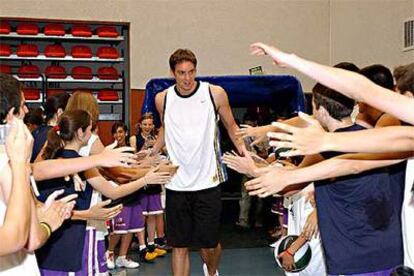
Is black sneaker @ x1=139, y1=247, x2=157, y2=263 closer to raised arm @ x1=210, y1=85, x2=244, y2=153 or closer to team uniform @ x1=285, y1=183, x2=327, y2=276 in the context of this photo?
team uniform @ x1=285, y1=183, x2=327, y2=276

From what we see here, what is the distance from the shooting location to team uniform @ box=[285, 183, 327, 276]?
154 inches

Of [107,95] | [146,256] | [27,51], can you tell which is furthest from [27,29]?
[146,256]

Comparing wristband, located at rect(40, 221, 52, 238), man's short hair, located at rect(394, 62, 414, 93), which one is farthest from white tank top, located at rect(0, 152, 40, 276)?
man's short hair, located at rect(394, 62, 414, 93)

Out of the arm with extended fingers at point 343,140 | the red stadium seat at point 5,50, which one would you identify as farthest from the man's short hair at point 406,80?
the red stadium seat at point 5,50

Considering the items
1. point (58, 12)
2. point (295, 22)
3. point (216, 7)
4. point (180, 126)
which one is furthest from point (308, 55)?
point (180, 126)

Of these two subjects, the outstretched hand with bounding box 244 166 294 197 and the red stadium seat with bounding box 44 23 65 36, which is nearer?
the outstretched hand with bounding box 244 166 294 197

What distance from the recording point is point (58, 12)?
412 inches

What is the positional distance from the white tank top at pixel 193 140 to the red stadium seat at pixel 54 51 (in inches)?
255

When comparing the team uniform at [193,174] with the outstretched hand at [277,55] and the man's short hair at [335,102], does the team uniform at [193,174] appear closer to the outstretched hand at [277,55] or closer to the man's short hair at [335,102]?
the man's short hair at [335,102]

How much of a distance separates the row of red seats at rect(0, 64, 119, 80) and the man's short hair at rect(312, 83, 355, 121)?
8.40 metres

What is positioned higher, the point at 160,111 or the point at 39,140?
the point at 160,111

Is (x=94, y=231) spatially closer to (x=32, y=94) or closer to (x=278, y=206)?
(x=278, y=206)

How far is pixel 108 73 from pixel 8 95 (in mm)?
8811

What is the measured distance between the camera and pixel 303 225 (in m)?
4.43
